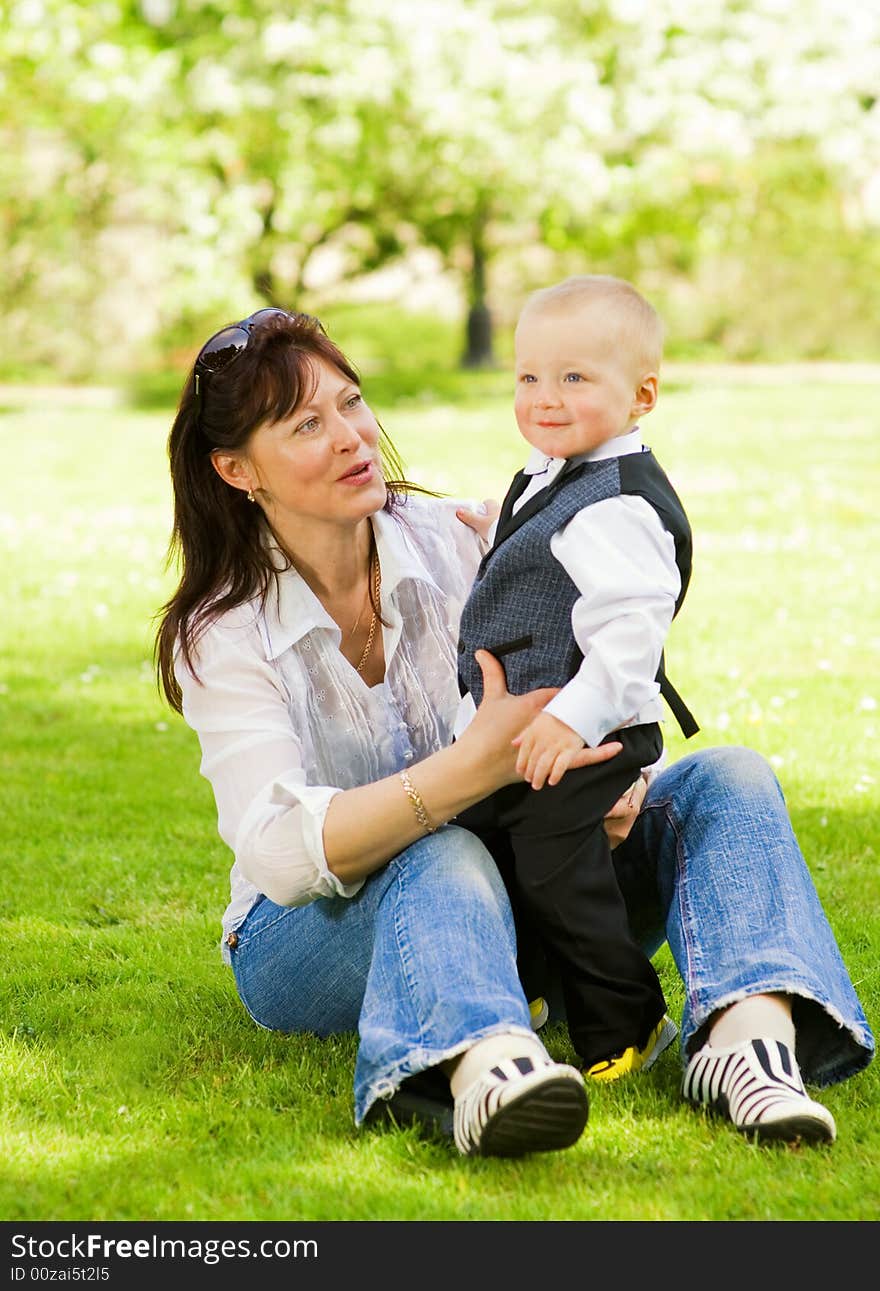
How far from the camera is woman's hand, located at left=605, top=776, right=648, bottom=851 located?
3.07 metres

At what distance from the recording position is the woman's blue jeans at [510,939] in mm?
2773

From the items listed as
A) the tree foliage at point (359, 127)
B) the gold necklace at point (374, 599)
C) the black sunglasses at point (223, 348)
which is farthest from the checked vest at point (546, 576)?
the tree foliage at point (359, 127)

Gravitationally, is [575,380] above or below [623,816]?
above

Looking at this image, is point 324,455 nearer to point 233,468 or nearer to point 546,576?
point 233,468

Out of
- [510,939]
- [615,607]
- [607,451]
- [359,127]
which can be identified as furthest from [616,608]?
[359,127]

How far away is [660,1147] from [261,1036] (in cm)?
93

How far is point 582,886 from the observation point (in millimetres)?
2977

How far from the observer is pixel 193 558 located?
3.35 m

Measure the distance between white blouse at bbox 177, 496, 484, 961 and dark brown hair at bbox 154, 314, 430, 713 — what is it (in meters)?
0.05

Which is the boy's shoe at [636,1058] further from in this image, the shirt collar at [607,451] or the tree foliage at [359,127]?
the tree foliage at [359,127]

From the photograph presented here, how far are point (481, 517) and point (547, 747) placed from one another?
0.89 metres

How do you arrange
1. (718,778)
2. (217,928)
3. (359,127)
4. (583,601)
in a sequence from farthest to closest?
(359,127), (217,928), (718,778), (583,601)

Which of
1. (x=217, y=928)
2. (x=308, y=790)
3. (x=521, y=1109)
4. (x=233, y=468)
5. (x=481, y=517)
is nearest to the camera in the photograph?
(x=521, y=1109)

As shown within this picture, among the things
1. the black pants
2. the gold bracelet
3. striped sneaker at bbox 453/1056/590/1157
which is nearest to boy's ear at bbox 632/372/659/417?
the black pants
